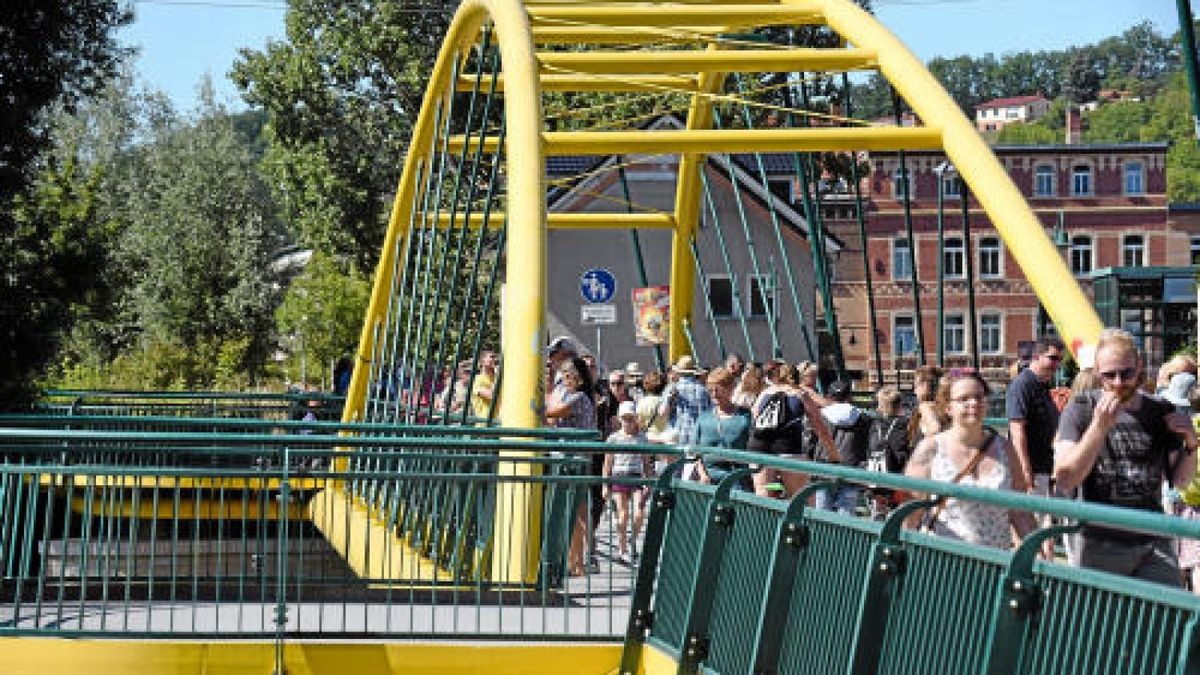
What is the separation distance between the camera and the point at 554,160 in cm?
6359

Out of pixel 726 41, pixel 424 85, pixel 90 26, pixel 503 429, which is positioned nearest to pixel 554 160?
pixel 424 85

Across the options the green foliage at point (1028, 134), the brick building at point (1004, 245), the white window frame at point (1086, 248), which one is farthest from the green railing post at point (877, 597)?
the green foliage at point (1028, 134)

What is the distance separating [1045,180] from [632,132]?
8164 centimetres

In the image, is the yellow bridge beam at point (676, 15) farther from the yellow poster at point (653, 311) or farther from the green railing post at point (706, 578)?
the green railing post at point (706, 578)

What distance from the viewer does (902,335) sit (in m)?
99.7

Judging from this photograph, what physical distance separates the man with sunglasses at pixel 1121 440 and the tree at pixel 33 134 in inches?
720

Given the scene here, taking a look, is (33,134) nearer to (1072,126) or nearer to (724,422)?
(724,422)

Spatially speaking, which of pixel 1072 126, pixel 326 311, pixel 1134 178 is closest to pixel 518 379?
pixel 326 311

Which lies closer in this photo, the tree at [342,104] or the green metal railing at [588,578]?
the green metal railing at [588,578]

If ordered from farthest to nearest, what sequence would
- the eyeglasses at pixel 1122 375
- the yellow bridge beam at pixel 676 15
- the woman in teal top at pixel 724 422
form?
the yellow bridge beam at pixel 676 15 < the woman in teal top at pixel 724 422 < the eyeglasses at pixel 1122 375

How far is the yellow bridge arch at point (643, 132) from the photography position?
51.4ft

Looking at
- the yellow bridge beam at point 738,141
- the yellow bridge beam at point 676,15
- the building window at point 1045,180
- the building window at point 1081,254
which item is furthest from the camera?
the building window at point 1045,180

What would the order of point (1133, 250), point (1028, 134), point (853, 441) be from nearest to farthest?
point (853, 441), point (1133, 250), point (1028, 134)

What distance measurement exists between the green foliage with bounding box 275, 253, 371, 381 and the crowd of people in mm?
39028
